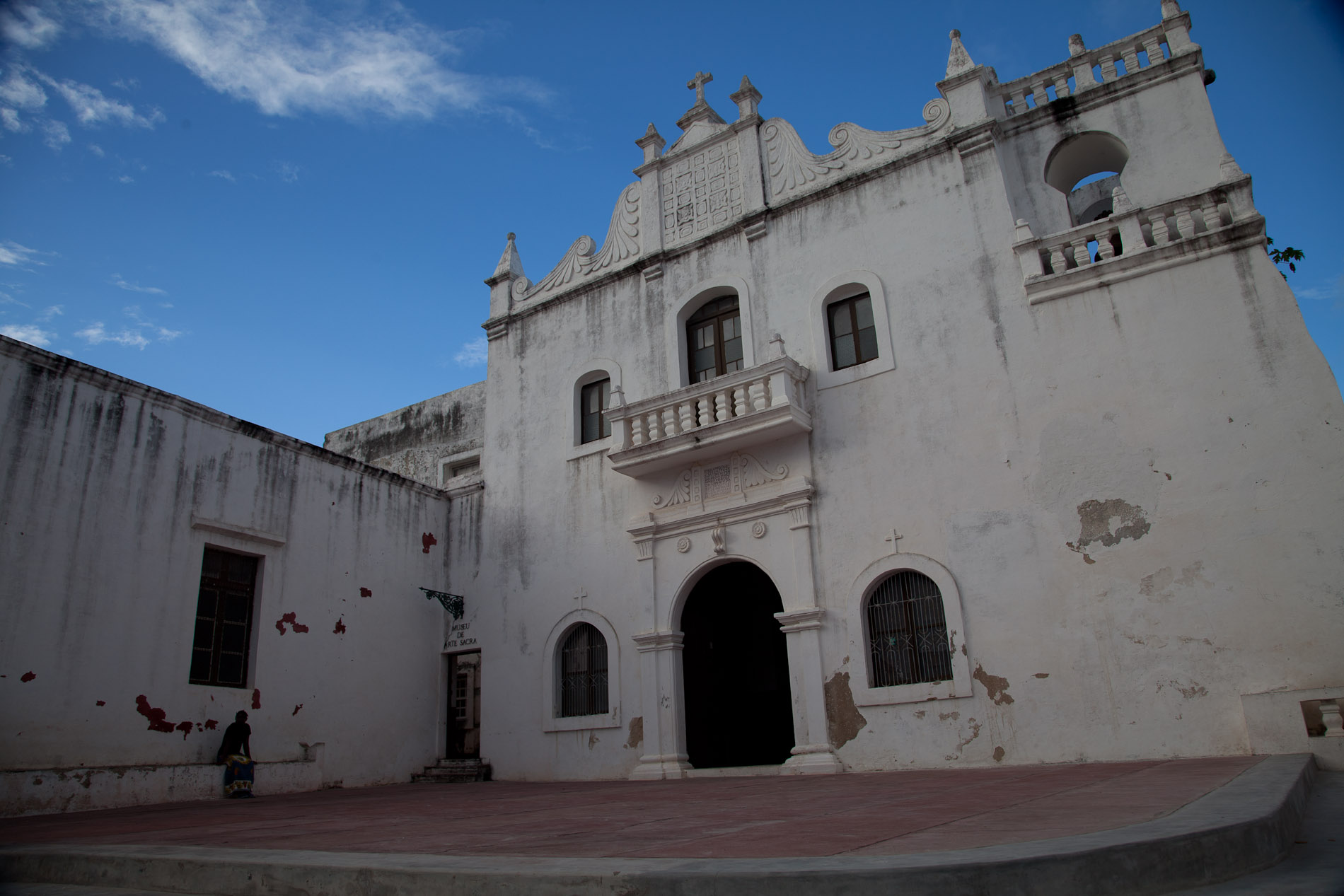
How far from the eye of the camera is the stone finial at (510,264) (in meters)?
14.5

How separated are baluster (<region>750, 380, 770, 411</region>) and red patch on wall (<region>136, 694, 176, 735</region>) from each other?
720cm

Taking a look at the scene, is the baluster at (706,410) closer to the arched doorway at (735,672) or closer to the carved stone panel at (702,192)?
the arched doorway at (735,672)

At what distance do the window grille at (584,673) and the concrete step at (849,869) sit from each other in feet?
26.7

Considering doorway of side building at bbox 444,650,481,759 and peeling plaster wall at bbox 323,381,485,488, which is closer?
doorway of side building at bbox 444,650,481,759

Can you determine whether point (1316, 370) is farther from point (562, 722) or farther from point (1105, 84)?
point (562, 722)

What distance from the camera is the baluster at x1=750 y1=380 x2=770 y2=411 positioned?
10.3 meters

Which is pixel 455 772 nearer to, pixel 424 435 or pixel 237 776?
pixel 237 776

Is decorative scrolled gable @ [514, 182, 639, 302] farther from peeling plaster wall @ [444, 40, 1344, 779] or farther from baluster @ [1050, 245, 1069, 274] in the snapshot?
baluster @ [1050, 245, 1069, 274]

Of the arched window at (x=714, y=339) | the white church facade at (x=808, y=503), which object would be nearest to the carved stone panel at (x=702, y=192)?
the white church facade at (x=808, y=503)

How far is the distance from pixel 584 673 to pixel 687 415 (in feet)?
12.2

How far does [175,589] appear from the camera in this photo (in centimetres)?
991

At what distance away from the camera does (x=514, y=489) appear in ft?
43.0

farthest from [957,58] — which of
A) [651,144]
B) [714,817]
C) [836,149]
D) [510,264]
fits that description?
[714,817]

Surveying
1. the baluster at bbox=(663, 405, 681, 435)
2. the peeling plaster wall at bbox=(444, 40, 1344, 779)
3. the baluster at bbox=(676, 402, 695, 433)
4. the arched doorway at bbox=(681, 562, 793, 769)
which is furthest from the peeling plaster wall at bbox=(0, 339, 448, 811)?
the baluster at bbox=(676, 402, 695, 433)
